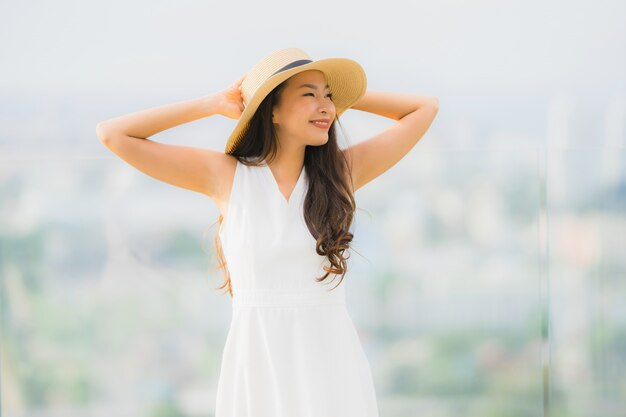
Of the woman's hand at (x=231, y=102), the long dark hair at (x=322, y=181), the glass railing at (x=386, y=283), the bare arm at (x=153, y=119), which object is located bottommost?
the glass railing at (x=386, y=283)

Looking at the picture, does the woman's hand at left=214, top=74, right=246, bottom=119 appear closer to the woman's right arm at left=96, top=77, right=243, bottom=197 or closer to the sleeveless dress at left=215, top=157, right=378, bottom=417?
the woman's right arm at left=96, top=77, right=243, bottom=197

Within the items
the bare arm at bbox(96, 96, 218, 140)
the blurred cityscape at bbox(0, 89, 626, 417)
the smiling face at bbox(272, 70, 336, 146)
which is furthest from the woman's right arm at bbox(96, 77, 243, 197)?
the blurred cityscape at bbox(0, 89, 626, 417)

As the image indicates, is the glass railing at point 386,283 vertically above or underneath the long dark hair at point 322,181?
underneath

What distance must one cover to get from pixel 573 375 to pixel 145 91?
186cm

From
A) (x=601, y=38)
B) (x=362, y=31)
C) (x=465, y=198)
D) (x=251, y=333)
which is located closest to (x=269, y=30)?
(x=362, y=31)

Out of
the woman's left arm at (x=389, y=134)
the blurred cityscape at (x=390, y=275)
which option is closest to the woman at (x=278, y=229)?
the woman's left arm at (x=389, y=134)

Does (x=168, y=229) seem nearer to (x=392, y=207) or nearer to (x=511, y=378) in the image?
(x=392, y=207)

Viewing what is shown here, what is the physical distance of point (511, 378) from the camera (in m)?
2.98

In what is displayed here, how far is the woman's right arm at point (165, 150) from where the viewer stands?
179 cm

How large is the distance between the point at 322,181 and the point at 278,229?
0.18m

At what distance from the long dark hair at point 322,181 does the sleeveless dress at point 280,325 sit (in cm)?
3

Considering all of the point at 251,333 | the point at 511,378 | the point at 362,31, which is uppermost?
the point at 362,31

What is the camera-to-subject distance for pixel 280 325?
180cm

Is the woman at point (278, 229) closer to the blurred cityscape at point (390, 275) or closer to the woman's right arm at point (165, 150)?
the woman's right arm at point (165, 150)
